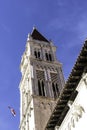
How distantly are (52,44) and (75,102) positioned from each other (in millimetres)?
29938

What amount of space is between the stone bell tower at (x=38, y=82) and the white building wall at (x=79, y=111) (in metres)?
13.4

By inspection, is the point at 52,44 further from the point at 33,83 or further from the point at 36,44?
the point at 33,83

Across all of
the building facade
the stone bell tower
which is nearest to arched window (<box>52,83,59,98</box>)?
Result: the stone bell tower

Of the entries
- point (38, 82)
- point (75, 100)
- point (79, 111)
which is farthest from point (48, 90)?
point (79, 111)

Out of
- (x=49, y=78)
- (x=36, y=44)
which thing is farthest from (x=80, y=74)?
(x=36, y=44)

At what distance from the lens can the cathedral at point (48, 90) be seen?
1416cm

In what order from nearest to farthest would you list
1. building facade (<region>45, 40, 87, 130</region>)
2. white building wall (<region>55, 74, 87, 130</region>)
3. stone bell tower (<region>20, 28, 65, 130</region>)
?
white building wall (<region>55, 74, 87, 130</region>) < building facade (<region>45, 40, 87, 130</region>) < stone bell tower (<region>20, 28, 65, 130</region>)

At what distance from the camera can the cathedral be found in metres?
14.2

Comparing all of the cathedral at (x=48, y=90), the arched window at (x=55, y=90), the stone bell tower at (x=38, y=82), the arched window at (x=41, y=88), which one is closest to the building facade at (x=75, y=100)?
the cathedral at (x=48, y=90)

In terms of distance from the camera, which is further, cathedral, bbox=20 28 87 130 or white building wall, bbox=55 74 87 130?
cathedral, bbox=20 28 87 130

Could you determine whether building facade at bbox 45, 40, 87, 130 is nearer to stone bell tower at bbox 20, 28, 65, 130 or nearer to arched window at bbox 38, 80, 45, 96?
stone bell tower at bbox 20, 28, 65, 130

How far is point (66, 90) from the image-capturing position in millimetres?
14992

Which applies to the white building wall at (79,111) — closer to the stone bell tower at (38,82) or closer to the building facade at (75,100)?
the building facade at (75,100)

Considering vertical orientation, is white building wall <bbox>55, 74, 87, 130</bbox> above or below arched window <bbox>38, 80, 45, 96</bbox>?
above
